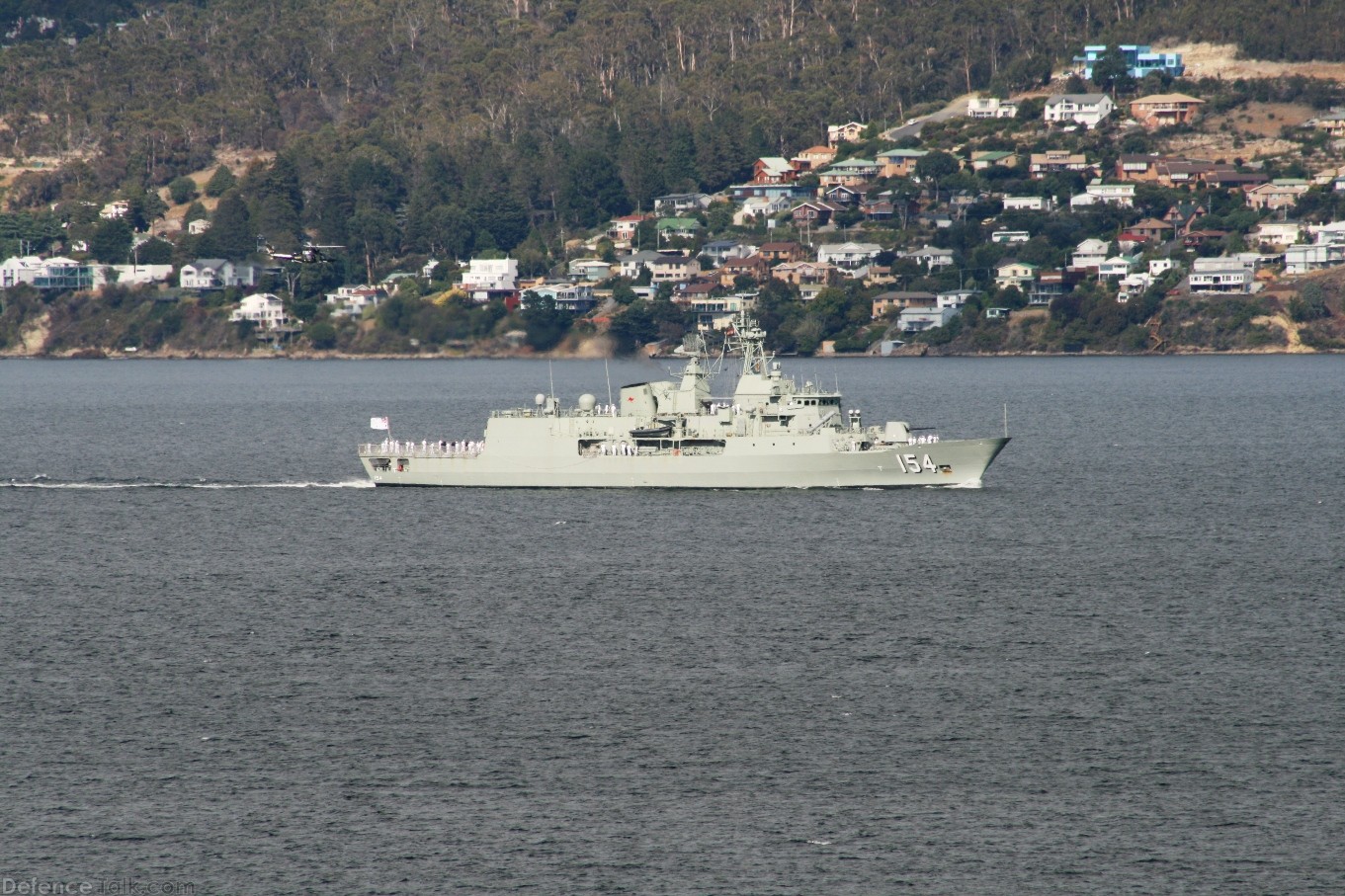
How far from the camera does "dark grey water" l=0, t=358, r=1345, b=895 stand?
126 feet

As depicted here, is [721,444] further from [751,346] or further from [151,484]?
[151,484]

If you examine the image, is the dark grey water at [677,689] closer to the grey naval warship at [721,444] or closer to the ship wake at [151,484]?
the ship wake at [151,484]

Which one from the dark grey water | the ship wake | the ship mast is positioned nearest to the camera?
the dark grey water

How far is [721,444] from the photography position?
84.2 m

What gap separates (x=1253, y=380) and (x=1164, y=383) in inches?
323

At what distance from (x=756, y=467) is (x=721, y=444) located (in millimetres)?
1978

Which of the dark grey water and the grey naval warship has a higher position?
the grey naval warship

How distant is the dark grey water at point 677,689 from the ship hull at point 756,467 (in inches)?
42.8

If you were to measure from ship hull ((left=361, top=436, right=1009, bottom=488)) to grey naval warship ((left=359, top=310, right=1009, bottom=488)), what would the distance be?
0.15 ft

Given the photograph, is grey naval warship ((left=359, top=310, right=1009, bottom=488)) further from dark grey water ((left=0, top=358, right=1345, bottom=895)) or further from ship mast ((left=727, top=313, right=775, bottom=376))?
dark grey water ((left=0, top=358, right=1345, bottom=895))

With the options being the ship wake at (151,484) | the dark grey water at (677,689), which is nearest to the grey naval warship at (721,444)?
the dark grey water at (677,689)

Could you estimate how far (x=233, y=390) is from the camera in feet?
590

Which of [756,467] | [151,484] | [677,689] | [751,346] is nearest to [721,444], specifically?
[756,467]

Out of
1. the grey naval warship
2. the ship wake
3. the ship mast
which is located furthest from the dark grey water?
the ship mast
